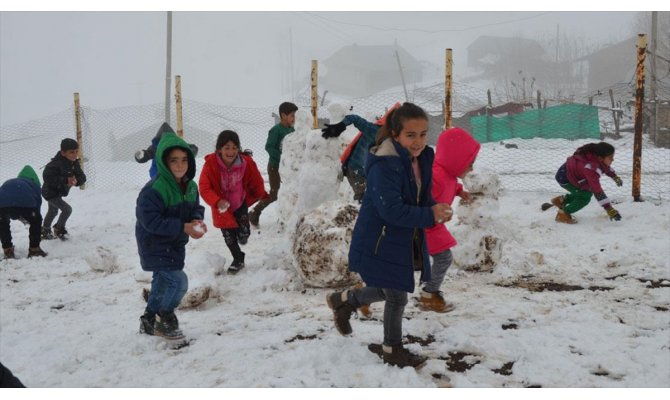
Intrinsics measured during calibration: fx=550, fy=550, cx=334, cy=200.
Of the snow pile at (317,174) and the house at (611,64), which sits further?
the house at (611,64)

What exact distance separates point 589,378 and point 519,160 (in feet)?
44.0

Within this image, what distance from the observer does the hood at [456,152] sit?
4113 mm

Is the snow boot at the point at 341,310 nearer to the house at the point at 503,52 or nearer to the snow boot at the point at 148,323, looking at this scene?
→ the snow boot at the point at 148,323

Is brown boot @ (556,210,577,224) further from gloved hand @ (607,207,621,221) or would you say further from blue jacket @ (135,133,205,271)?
blue jacket @ (135,133,205,271)

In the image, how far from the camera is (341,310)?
11.1ft

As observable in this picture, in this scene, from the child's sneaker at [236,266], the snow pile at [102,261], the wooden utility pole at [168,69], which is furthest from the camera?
the wooden utility pole at [168,69]

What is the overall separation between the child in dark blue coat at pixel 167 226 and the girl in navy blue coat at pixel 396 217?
1.07 meters

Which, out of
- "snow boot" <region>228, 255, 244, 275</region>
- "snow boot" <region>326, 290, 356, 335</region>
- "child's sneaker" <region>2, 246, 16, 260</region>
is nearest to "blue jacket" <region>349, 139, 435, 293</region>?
"snow boot" <region>326, 290, 356, 335</region>

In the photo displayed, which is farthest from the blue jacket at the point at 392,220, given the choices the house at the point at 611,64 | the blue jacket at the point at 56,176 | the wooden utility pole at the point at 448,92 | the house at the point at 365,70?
the house at the point at 365,70

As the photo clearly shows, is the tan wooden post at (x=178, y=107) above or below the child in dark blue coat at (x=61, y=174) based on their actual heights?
above

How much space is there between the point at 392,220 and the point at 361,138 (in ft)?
9.12

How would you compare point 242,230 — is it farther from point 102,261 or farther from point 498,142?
point 498,142

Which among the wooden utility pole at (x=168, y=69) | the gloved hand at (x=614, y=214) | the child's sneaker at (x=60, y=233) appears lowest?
the child's sneaker at (x=60, y=233)

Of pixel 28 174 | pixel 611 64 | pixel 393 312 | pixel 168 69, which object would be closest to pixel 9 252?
pixel 28 174
